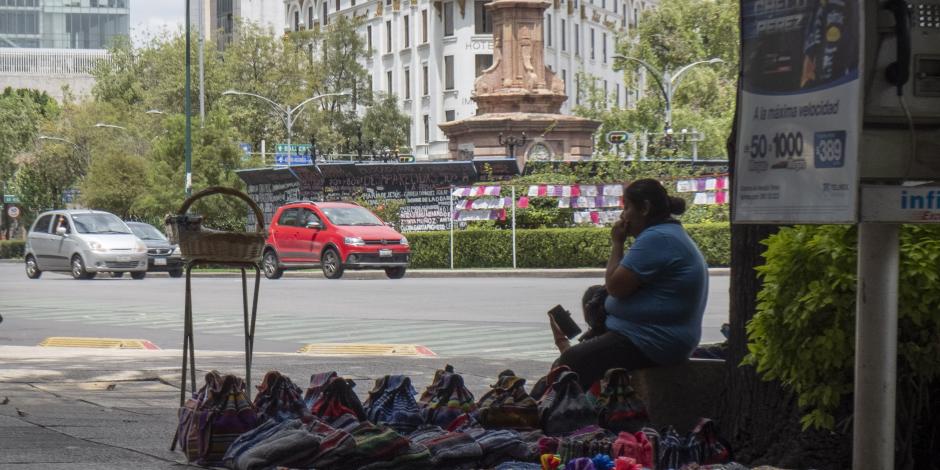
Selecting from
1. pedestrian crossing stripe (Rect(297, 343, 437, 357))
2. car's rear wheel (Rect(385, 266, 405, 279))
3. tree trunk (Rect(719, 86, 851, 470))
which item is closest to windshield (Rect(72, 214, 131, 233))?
car's rear wheel (Rect(385, 266, 405, 279))

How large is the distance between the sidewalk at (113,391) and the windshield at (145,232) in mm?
26658

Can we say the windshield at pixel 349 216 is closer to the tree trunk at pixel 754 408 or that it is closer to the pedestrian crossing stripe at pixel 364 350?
the pedestrian crossing stripe at pixel 364 350

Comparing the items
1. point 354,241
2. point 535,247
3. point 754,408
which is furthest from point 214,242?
point 535,247

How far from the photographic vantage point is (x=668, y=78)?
71312mm

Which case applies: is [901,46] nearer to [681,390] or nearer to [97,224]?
[681,390]

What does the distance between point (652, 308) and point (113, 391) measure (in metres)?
4.06

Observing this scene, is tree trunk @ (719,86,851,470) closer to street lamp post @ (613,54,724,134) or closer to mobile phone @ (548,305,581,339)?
mobile phone @ (548,305,581,339)

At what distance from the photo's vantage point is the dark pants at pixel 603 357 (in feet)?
24.8

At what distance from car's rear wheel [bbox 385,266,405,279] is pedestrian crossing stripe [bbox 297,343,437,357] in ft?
62.9

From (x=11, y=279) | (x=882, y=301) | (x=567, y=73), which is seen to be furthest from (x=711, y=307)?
(x=567, y=73)

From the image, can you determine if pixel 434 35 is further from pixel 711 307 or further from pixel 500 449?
pixel 500 449

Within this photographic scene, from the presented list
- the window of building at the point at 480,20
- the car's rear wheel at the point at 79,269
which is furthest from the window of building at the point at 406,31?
the car's rear wheel at the point at 79,269

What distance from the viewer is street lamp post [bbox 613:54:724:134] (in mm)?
56656

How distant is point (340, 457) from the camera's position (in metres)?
6.30
